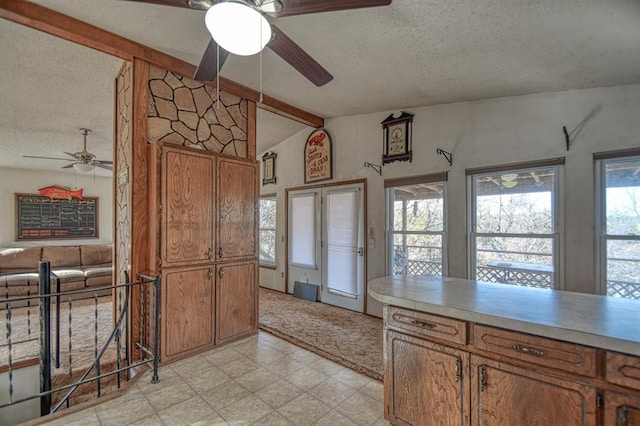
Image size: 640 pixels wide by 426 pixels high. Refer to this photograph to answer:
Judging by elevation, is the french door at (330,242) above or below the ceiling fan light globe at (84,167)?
below

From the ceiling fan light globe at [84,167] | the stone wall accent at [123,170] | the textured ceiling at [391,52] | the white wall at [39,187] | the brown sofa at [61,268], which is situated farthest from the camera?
the white wall at [39,187]

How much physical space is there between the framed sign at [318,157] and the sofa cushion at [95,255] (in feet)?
15.8

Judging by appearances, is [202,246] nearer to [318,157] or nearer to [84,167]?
[318,157]

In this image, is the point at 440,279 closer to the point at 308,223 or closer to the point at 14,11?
the point at 308,223

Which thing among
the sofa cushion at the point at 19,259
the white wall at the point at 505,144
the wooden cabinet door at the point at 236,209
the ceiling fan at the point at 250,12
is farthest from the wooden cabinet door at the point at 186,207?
the sofa cushion at the point at 19,259

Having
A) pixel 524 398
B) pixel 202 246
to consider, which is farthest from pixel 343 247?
Answer: pixel 524 398

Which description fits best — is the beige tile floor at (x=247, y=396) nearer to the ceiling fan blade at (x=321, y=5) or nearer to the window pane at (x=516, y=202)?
the window pane at (x=516, y=202)

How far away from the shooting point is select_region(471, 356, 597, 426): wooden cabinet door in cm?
133

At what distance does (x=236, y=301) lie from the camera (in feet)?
11.0

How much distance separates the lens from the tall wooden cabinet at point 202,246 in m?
2.81

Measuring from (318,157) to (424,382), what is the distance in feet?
12.7

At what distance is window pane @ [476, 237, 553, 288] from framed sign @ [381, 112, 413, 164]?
4.61ft

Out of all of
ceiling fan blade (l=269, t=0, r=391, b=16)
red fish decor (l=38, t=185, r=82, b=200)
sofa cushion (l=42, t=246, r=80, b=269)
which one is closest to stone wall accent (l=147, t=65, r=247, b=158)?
ceiling fan blade (l=269, t=0, r=391, b=16)

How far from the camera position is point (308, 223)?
5.28 meters
